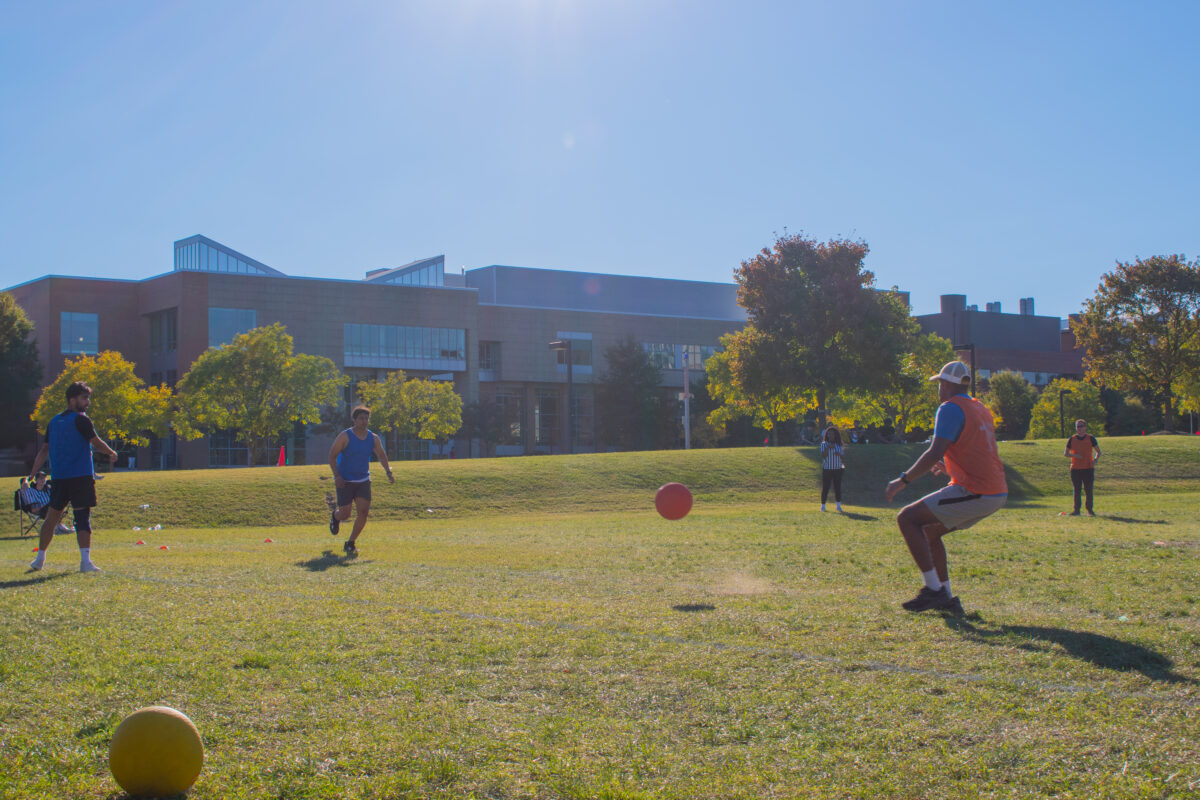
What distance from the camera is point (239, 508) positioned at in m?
27.6

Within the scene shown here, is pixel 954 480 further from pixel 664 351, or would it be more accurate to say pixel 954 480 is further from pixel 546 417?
pixel 664 351

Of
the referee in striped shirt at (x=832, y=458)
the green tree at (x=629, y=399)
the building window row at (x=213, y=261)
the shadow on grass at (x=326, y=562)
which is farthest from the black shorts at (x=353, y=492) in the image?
the green tree at (x=629, y=399)

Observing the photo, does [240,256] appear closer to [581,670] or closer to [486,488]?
→ [486,488]

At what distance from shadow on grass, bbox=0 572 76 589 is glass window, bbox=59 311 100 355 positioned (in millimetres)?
76911

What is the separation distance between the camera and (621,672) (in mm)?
5840

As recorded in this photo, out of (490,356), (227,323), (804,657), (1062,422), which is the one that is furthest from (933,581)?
(490,356)

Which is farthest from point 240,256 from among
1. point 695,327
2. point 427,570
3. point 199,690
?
point 199,690

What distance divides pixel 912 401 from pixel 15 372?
61.2 m

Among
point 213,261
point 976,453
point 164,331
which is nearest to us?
point 976,453

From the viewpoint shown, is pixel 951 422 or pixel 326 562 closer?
pixel 951 422

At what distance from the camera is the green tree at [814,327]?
147 feet

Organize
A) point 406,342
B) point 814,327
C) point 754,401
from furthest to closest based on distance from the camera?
point 406,342 < point 754,401 < point 814,327

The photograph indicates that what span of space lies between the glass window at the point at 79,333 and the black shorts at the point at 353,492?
248 feet

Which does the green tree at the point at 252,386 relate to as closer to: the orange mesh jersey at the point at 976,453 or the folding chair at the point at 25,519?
the folding chair at the point at 25,519
